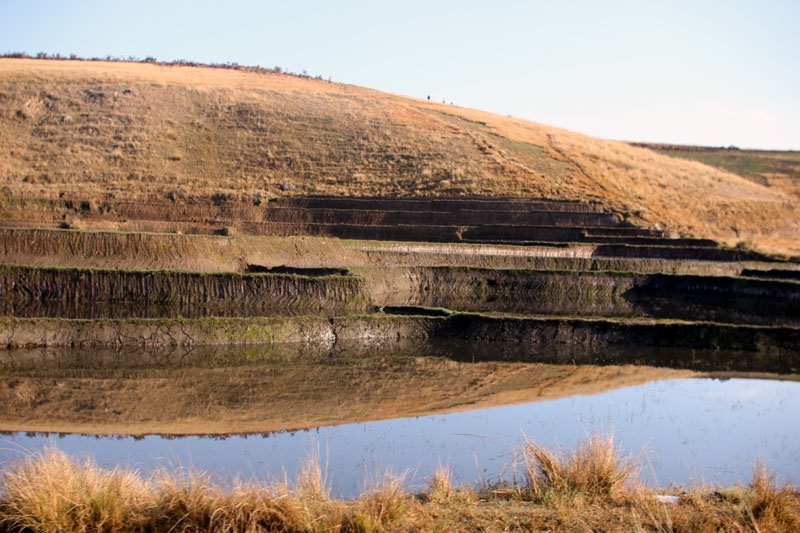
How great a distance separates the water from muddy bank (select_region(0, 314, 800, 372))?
18.4 feet

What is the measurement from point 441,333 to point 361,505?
12918mm

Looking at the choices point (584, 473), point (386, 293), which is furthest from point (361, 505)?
point (386, 293)

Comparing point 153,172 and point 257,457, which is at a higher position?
point 153,172

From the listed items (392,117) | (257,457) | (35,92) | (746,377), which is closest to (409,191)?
(392,117)

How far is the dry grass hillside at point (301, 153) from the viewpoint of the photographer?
57094 millimetres

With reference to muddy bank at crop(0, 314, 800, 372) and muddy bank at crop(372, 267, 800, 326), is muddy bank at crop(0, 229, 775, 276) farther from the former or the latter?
muddy bank at crop(0, 314, 800, 372)

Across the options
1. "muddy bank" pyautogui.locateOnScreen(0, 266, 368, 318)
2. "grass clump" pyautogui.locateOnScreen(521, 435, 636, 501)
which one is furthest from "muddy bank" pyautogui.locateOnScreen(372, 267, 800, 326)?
"grass clump" pyautogui.locateOnScreen(521, 435, 636, 501)

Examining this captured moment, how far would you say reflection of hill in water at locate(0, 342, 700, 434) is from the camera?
42.0 feet

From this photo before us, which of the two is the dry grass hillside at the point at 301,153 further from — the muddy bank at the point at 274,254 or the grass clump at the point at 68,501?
the grass clump at the point at 68,501

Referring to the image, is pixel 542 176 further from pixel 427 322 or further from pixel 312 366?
pixel 312 366

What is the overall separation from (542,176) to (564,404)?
48764mm

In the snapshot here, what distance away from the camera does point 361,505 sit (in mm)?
7969

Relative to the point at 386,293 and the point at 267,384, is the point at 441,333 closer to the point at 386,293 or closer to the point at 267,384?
the point at 267,384

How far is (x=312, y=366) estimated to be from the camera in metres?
16.9
